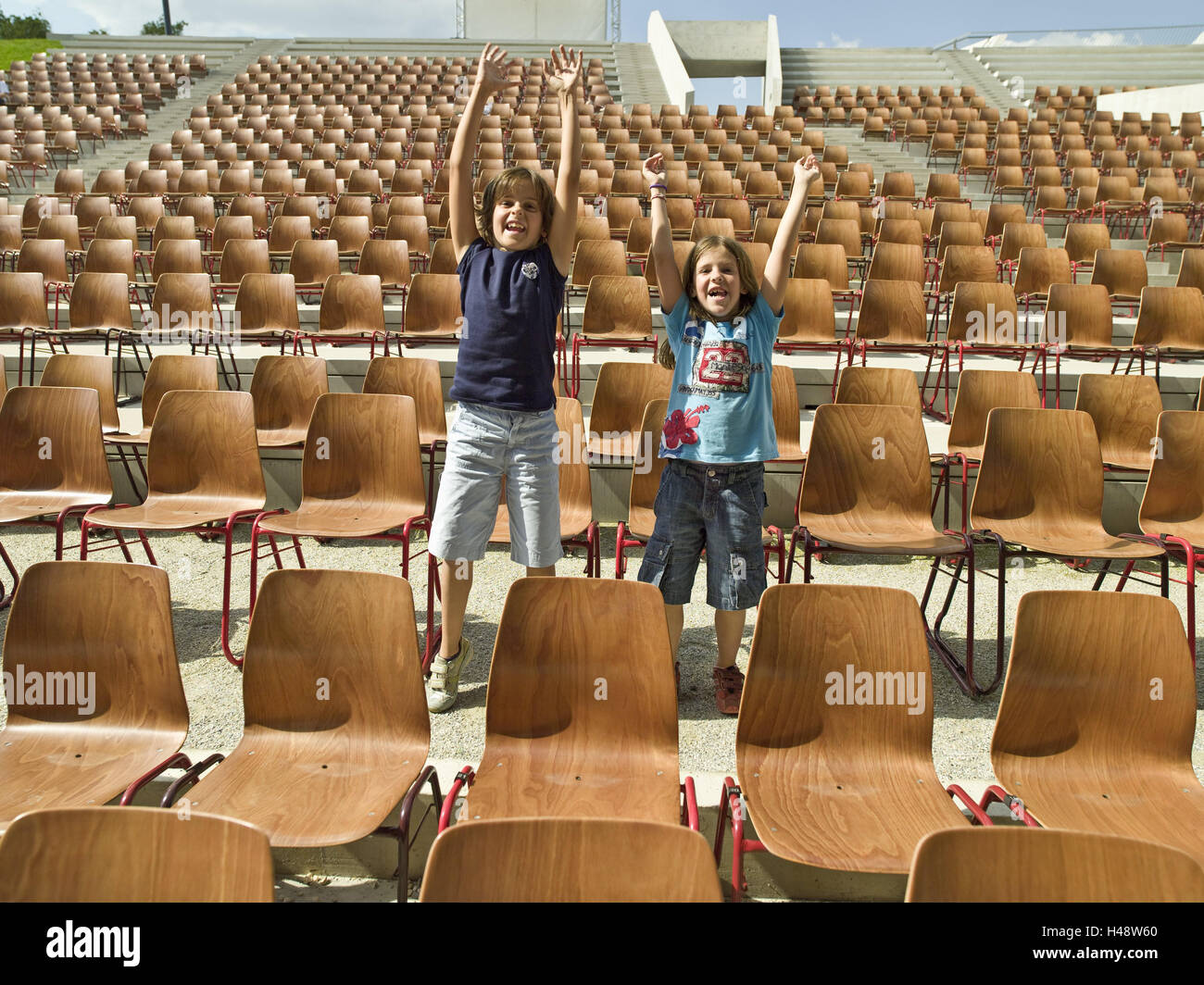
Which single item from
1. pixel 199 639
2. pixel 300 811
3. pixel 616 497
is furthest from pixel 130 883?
pixel 616 497

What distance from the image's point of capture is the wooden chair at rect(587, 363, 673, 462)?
3721 millimetres

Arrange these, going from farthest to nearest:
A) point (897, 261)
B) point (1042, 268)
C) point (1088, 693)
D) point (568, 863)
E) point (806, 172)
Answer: point (1042, 268), point (897, 261), point (806, 172), point (1088, 693), point (568, 863)

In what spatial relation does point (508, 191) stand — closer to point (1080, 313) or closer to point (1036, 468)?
point (1036, 468)

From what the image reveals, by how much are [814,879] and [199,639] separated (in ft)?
7.04

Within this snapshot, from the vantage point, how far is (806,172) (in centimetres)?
241

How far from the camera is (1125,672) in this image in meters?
1.92

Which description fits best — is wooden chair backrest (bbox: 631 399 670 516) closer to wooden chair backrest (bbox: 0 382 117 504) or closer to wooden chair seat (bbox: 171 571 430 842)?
wooden chair seat (bbox: 171 571 430 842)

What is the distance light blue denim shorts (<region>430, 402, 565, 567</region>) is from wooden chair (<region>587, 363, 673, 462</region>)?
4.50 ft

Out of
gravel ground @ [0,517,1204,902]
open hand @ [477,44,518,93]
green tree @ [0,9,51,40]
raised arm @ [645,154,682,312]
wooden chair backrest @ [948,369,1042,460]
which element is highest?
green tree @ [0,9,51,40]

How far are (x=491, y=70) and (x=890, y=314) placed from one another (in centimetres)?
326

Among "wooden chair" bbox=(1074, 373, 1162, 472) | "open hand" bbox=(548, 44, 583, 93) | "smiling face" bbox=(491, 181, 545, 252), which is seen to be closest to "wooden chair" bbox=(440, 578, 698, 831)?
"smiling face" bbox=(491, 181, 545, 252)

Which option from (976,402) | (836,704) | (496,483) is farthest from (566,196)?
(976,402)
